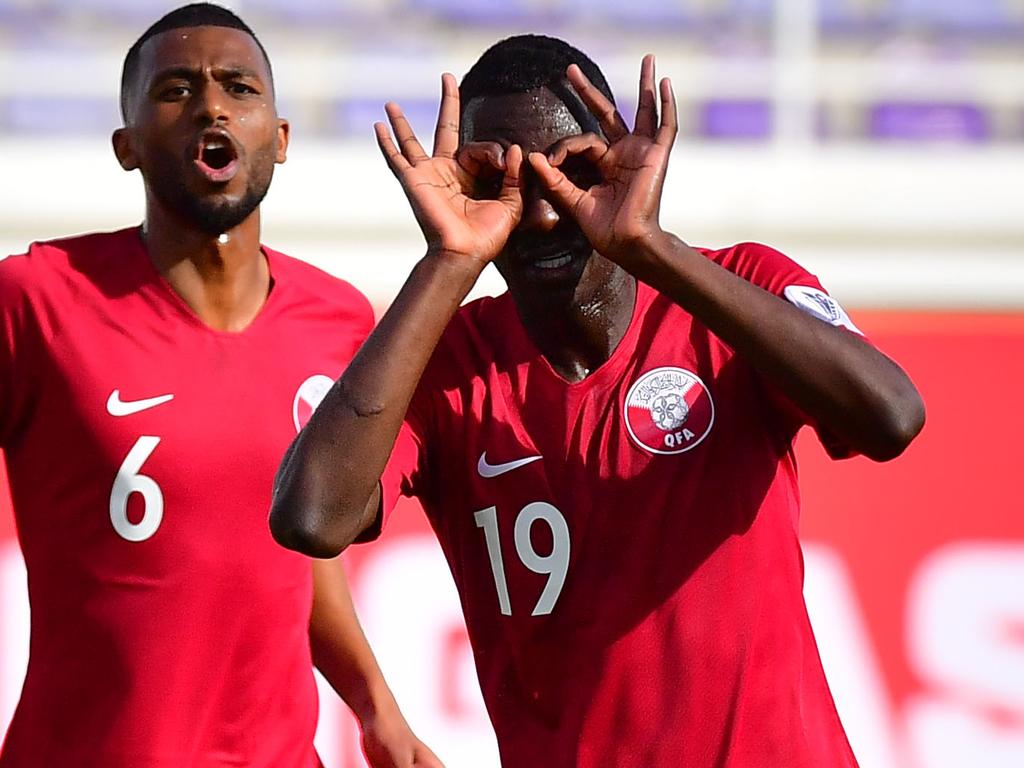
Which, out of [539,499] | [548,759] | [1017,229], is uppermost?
[1017,229]

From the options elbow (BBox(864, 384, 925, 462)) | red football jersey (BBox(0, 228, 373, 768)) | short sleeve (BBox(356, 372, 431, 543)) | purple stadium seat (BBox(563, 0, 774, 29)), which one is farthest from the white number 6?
purple stadium seat (BBox(563, 0, 774, 29))

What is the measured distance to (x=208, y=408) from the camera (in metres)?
3.15

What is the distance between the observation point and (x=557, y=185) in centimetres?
231

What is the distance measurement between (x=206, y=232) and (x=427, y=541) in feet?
6.99

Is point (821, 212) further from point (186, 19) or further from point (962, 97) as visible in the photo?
point (186, 19)

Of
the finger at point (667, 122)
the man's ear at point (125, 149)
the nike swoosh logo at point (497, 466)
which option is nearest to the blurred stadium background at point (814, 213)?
the man's ear at point (125, 149)

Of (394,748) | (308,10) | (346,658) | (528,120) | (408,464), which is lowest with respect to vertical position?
(394,748)

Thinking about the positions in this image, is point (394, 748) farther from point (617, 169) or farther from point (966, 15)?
point (966, 15)

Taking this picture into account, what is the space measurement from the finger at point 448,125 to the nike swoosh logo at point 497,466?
391 mm

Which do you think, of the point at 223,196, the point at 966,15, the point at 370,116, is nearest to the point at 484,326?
the point at 223,196

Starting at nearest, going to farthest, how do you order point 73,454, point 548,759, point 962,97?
point 548,759
point 73,454
point 962,97

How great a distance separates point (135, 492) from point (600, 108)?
45.4 inches

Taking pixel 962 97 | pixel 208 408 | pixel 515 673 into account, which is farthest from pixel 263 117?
pixel 962 97

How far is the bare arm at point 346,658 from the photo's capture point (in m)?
3.20
